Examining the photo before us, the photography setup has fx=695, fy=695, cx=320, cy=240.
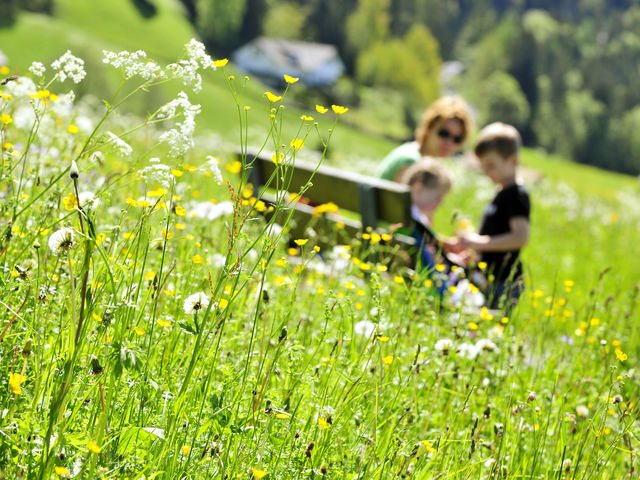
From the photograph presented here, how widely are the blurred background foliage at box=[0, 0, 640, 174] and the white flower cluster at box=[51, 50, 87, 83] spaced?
59.5m

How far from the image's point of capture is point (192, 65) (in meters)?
1.88

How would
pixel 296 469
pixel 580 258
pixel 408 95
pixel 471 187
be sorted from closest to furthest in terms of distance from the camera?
pixel 296 469 → pixel 580 258 → pixel 471 187 → pixel 408 95

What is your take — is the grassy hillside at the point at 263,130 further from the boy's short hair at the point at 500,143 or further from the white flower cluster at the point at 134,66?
the boy's short hair at the point at 500,143

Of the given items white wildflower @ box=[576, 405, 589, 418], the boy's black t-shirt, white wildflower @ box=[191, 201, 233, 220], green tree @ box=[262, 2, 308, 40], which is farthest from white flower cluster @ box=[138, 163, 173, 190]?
green tree @ box=[262, 2, 308, 40]

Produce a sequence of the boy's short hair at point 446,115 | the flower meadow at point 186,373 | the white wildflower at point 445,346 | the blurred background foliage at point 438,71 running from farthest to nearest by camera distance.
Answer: the blurred background foliage at point 438,71
the boy's short hair at point 446,115
the white wildflower at point 445,346
the flower meadow at point 186,373

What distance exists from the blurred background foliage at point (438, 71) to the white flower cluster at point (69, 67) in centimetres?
5947

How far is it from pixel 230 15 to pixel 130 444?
7732cm

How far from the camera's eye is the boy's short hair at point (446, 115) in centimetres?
592

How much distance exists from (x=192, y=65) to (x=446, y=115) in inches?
169

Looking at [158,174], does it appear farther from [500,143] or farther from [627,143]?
[627,143]

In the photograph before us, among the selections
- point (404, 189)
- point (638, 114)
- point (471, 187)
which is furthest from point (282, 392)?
point (638, 114)

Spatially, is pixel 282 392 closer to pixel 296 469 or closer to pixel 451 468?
pixel 296 469

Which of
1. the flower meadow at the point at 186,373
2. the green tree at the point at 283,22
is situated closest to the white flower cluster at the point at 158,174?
the flower meadow at the point at 186,373

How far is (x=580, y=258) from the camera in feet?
32.6
